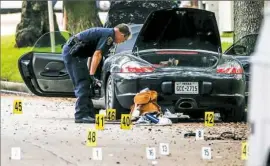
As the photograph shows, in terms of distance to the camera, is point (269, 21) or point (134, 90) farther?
point (134, 90)

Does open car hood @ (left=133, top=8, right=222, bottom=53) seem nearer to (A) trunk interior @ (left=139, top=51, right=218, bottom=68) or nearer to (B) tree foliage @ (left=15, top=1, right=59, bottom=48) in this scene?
(A) trunk interior @ (left=139, top=51, right=218, bottom=68)

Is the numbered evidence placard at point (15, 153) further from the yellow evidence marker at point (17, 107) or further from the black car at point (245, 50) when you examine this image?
the black car at point (245, 50)

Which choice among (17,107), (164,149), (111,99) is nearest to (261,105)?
(164,149)

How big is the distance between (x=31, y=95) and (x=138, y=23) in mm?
966

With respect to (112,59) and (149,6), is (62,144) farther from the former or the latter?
(149,6)

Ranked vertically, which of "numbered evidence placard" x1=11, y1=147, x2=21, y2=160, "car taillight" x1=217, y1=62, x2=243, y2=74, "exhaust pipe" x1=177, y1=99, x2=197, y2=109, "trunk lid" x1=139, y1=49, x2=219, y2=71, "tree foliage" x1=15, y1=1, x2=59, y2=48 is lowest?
"numbered evidence placard" x1=11, y1=147, x2=21, y2=160

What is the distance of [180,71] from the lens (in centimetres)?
633

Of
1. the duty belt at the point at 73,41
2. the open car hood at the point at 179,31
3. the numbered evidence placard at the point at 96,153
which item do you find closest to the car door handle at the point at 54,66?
the duty belt at the point at 73,41

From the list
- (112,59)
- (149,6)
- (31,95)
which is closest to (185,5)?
(149,6)

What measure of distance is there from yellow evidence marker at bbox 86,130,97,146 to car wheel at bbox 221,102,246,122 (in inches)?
36.3

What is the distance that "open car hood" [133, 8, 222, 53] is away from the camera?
634 centimetres

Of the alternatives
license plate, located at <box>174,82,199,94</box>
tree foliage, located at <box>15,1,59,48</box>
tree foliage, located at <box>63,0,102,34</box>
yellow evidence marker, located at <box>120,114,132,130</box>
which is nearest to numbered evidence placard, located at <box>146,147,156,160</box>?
yellow evidence marker, located at <box>120,114,132,130</box>

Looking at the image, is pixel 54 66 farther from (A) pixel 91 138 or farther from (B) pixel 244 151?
(B) pixel 244 151

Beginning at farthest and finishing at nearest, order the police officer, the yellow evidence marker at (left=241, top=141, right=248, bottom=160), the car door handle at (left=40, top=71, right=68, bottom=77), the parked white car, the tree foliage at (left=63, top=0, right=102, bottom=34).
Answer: the car door handle at (left=40, top=71, right=68, bottom=77)
the tree foliage at (left=63, top=0, right=102, bottom=34)
the police officer
the yellow evidence marker at (left=241, top=141, right=248, bottom=160)
the parked white car
